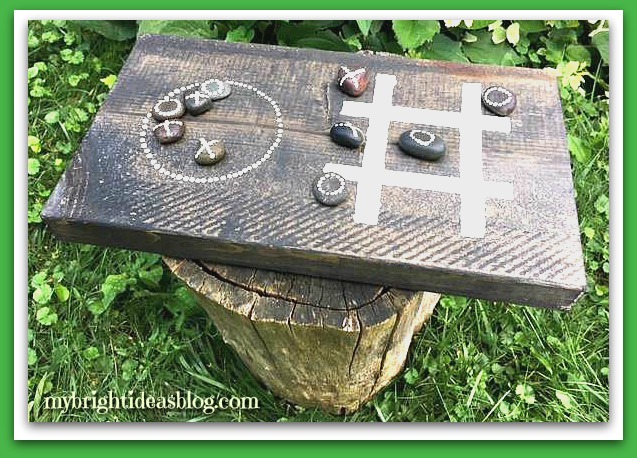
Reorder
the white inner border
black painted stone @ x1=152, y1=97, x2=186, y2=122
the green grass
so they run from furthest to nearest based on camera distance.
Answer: the green grass < the white inner border < black painted stone @ x1=152, y1=97, x2=186, y2=122

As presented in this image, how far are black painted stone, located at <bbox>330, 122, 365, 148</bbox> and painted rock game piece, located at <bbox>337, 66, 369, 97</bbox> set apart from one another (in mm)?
134

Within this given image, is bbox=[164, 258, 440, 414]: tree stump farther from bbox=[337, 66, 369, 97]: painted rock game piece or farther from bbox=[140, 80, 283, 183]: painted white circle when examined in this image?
bbox=[337, 66, 369, 97]: painted rock game piece

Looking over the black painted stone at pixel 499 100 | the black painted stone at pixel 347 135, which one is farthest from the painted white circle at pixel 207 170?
the black painted stone at pixel 499 100

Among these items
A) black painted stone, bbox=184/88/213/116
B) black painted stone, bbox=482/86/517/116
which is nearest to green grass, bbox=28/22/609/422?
black painted stone, bbox=482/86/517/116

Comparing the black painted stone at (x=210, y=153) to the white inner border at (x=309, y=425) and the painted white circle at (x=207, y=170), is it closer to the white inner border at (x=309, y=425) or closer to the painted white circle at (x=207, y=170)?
the painted white circle at (x=207, y=170)

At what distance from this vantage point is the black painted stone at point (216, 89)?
186 cm

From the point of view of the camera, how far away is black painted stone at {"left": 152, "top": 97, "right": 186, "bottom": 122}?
1808 millimetres

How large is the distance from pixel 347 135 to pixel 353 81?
20 centimetres

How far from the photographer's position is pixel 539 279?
1.52 meters

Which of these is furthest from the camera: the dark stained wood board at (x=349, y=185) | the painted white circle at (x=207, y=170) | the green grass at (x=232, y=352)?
the green grass at (x=232, y=352)

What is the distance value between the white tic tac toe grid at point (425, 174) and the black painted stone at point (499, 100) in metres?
0.02

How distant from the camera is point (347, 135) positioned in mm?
1742
